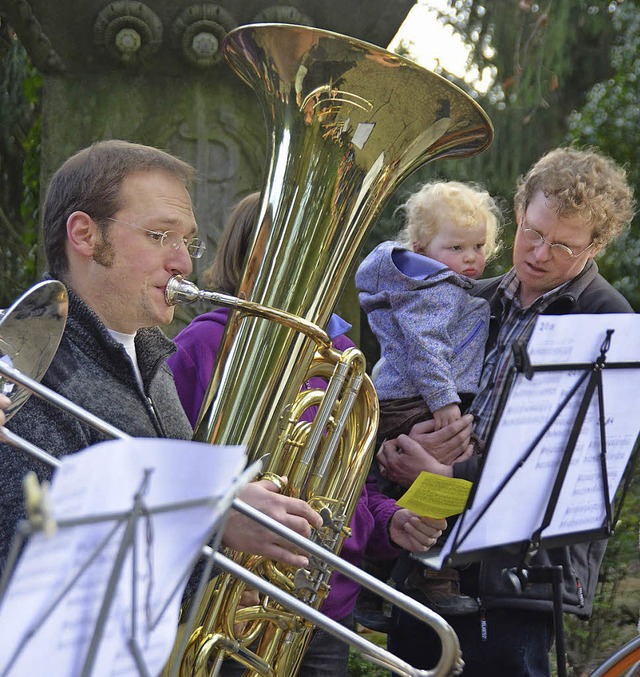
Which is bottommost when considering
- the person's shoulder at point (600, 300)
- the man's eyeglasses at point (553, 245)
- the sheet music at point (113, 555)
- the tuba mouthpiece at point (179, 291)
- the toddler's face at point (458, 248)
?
the sheet music at point (113, 555)

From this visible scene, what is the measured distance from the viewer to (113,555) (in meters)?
0.89

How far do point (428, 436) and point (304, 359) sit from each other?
48 cm

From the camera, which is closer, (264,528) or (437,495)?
(264,528)

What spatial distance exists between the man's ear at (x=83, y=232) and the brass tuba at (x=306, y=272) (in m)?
0.20

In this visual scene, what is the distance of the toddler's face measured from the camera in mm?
2887

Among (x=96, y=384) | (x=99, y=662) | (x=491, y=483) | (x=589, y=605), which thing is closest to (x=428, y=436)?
(x=589, y=605)

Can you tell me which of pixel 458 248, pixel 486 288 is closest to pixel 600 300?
pixel 486 288

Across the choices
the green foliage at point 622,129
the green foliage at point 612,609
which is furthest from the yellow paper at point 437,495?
the green foliage at point 622,129

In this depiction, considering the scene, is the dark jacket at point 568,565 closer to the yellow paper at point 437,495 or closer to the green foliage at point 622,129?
the yellow paper at point 437,495

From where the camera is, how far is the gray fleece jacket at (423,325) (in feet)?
8.30

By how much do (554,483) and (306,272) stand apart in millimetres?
679

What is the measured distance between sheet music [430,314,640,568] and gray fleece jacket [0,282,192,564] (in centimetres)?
66

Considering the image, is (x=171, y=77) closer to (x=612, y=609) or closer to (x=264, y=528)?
(x=264, y=528)

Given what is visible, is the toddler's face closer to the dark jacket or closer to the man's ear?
the dark jacket
